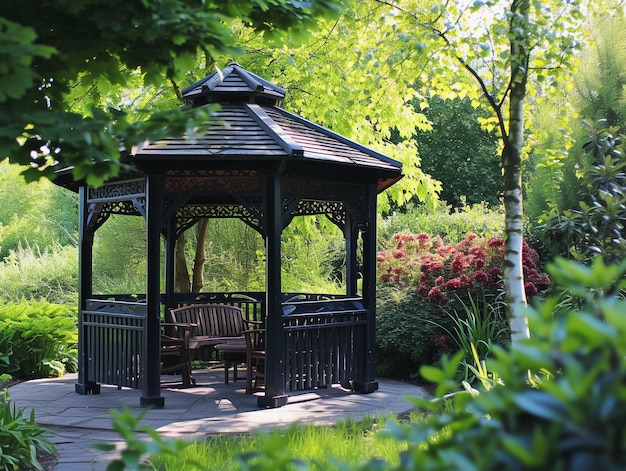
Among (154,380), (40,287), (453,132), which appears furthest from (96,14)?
(453,132)

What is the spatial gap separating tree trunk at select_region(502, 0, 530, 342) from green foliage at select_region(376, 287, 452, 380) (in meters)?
2.63

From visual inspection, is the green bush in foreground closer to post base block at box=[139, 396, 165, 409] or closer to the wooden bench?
post base block at box=[139, 396, 165, 409]

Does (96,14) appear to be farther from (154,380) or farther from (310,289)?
(310,289)

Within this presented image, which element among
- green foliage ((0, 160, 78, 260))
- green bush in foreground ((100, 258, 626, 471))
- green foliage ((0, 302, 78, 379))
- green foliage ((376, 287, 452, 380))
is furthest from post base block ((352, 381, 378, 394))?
green foliage ((0, 160, 78, 260))

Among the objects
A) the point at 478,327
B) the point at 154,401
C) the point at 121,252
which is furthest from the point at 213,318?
the point at 121,252

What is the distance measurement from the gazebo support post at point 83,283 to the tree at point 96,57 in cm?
478

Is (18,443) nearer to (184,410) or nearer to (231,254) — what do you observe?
(184,410)

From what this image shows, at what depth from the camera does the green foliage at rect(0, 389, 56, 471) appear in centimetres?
507

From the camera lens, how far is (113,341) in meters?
8.03

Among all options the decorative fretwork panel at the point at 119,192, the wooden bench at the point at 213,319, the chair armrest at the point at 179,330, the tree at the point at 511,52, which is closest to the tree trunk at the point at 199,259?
the wooden bench at the point at 213,319

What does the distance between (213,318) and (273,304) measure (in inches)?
95.0

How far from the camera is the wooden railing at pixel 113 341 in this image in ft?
25.4

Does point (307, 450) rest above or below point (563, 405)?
below

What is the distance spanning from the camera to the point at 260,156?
282 inches
